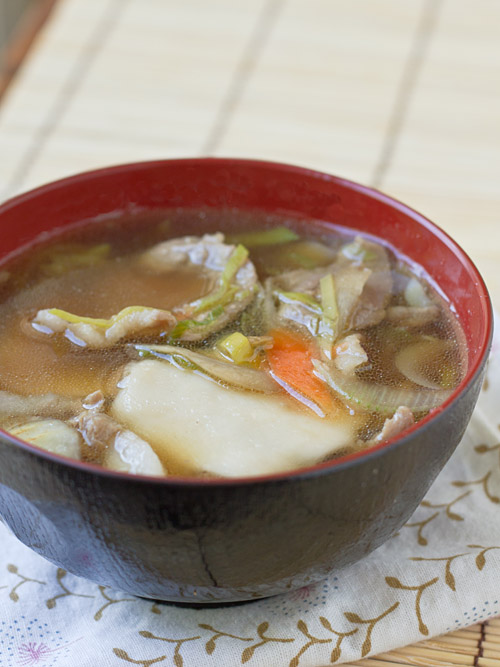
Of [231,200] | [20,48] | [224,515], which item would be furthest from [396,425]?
[20,48]

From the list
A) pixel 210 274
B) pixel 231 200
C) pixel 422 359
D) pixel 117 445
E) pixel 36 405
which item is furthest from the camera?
pixel 231 200

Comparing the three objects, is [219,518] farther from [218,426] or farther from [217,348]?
[217,348]

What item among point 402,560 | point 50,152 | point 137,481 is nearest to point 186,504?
point 137,481

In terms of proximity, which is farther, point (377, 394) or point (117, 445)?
point (377, 394)

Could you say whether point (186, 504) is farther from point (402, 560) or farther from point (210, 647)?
point (402, 560)

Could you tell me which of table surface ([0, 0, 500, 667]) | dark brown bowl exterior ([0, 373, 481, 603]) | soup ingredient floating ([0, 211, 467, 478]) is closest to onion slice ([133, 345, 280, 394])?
soup ingredient floating ([0, 211, 467, 478])

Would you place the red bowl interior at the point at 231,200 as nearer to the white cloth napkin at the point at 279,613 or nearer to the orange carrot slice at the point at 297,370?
the orange carrot slice at the point at 297,370
